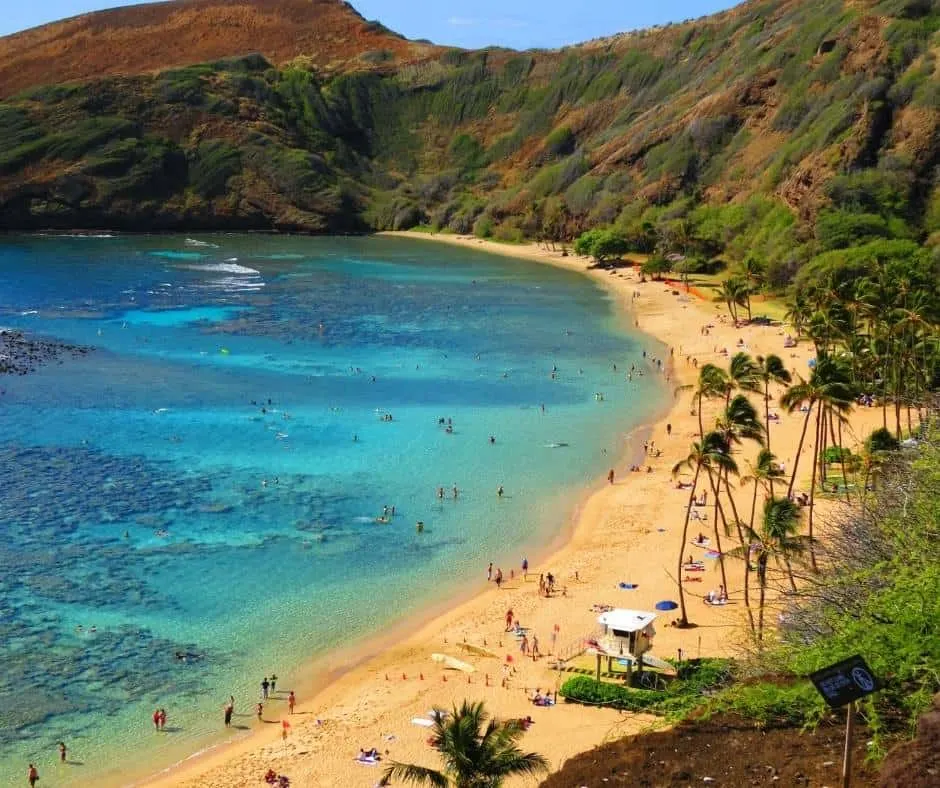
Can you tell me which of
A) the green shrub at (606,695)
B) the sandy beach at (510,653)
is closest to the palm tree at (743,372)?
the sandy beach at (510,653)

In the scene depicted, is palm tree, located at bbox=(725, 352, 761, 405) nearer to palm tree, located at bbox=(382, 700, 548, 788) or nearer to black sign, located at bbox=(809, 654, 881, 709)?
palm tree, located at bbox=(382, 700, 548, 788)

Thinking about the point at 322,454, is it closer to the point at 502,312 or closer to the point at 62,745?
the point at 62,745

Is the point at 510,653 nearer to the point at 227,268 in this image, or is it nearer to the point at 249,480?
the point at 249,480

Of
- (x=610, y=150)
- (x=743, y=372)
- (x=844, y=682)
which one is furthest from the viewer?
(x=610, y=150)

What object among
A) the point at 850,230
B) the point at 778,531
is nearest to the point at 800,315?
the point at 850,230

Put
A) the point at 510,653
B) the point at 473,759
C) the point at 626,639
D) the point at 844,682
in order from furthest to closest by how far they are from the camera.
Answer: the point at 510,653
the point at 626,639
the point at 473,759
the point at 844,682

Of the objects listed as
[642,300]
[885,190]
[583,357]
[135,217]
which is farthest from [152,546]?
[135,217]
